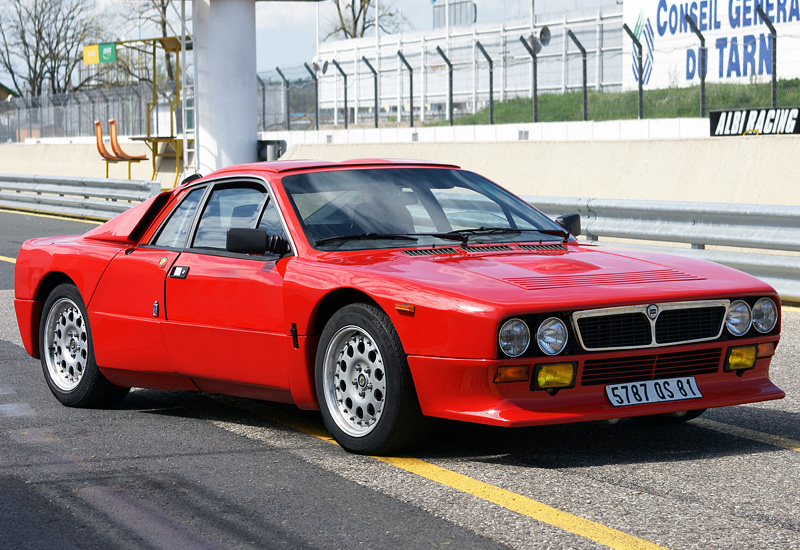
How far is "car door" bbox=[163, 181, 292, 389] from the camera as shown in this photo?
18.1 ft

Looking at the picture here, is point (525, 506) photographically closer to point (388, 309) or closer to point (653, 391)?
point (653, 391)

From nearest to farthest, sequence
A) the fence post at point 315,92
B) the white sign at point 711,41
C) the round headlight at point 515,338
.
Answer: the round headlight at point 515,338
the white sign at point 711,41
the fence post at point 315,92

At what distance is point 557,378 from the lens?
4734mm

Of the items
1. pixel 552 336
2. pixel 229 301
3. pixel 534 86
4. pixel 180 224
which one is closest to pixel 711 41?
pixel 534 86

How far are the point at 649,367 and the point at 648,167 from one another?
9.34m

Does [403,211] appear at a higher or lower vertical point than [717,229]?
higher

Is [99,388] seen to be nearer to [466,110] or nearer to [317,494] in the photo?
[317,494]

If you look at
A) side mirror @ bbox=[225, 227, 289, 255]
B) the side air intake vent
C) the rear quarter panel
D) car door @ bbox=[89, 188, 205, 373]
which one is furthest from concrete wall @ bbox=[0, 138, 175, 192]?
the side air intake vent

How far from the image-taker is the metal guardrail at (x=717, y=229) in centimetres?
984

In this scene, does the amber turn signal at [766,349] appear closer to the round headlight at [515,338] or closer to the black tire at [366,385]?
the round headlight at [515,338]

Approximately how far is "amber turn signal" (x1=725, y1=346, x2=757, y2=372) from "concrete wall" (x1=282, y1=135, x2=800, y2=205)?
24.5ft

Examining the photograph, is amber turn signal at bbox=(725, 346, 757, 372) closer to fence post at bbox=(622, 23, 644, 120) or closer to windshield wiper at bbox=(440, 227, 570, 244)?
windshield wiper at bbox=(440, 227, 570, 244)

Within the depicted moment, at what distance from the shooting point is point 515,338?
4.68 metres

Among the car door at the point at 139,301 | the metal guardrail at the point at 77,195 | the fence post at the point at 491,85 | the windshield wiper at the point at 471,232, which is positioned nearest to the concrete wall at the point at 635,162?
the metal guardrail at the point at 77,195
